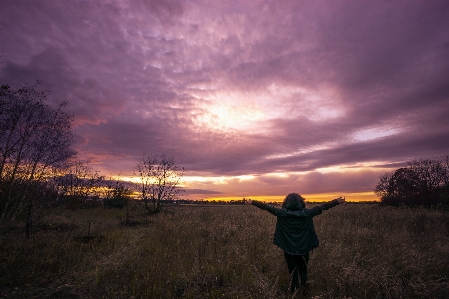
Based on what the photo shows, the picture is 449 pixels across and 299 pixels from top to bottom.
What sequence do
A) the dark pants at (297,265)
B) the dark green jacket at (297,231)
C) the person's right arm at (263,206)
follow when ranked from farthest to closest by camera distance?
the person's right arm at (263,206) → the dark pants at (297,265) → the dark green jacket at (297,231)

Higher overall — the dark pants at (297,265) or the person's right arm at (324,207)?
the person's right arm at (324,207)

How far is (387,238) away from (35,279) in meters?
12.5

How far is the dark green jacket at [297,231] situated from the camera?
196 inches

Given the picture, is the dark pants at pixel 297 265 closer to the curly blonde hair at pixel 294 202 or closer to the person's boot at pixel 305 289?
the person's boot at pixel 305 289

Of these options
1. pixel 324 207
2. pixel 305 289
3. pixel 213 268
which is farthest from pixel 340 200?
pixel 213 268

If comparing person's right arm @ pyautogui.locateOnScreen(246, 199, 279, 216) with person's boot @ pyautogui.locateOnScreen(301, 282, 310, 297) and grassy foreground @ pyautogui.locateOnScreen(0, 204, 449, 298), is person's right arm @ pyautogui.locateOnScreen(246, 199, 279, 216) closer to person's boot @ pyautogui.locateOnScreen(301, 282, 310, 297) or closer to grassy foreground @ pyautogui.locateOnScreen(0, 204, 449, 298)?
grassy foreground @ pyautogui.locateOnScreen(0, 204, 449, 298)

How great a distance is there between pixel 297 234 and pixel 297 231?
7 cm

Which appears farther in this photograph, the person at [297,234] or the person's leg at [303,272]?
the person's leg at [303,272]

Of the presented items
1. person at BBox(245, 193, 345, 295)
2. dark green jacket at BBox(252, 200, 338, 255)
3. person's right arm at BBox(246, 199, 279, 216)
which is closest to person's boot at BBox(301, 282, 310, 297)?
person at BBox(245, 193, 345, 295)

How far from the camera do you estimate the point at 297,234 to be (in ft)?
16.6

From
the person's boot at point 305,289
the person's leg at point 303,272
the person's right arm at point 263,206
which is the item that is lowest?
the person's boot at point 305,289

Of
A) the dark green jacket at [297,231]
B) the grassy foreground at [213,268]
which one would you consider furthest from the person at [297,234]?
the grassy foreground at [213,268]

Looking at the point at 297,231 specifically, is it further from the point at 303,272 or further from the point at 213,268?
the point at 213,268

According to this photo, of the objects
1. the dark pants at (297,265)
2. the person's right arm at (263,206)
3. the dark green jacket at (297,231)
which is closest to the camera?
the dark green jacket at (297,231)
